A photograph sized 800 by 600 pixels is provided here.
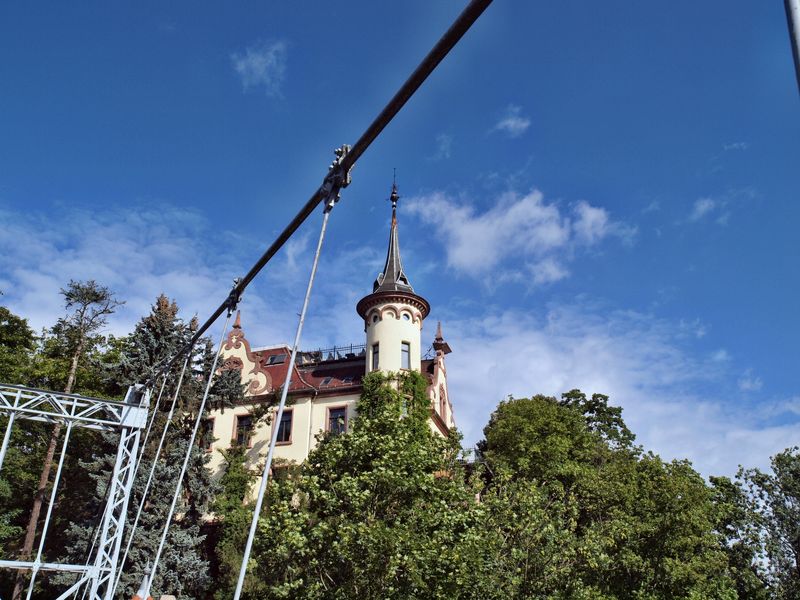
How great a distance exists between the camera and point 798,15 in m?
3.84

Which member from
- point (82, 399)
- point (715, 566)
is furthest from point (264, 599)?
point (715, 566)

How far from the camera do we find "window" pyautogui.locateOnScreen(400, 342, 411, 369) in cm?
3041

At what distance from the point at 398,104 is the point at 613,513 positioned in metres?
18.1

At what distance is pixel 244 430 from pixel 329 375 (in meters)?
4.72

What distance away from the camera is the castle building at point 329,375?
3019 centimetres

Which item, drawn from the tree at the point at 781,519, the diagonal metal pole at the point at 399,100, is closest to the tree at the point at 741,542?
the tree at the point at 781,519

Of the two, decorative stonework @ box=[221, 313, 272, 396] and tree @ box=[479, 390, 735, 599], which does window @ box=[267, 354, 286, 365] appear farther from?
tree @ box=[479, 390, 735, 599]

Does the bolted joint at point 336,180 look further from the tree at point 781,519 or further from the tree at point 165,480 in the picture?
the tree at point 781,519

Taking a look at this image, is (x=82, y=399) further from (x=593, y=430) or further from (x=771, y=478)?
(x=771, y=478)

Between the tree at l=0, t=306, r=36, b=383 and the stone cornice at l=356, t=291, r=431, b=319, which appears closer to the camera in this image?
the tree at l=0, t=306, r=36, b=383

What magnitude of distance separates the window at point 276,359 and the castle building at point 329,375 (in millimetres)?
25

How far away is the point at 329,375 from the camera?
3253cm

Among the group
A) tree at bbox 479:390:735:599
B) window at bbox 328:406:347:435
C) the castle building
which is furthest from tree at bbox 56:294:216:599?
tree at bbox 479:390:735:599

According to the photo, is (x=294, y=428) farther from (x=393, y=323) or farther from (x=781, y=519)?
(x=781, y=519)
